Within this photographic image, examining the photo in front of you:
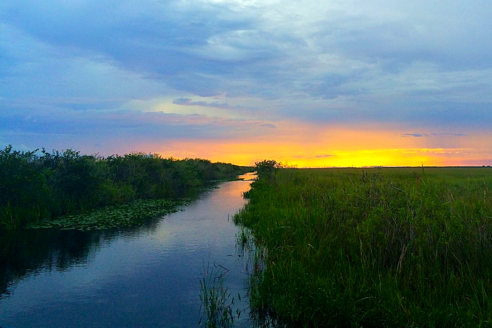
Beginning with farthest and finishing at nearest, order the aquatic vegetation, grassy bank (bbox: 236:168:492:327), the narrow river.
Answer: the narrow river < the aquatic vegetation < grassy bank (bbox: 236:168:492:327)

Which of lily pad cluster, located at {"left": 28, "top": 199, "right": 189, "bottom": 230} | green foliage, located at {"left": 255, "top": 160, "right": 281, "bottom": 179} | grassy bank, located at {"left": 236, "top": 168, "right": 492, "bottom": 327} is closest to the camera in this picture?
grassy bank, located at {"left": 236, "top": 168, "right": 492, "bottom": 327}

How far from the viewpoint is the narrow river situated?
215 inches

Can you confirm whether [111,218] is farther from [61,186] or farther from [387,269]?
[387,269]

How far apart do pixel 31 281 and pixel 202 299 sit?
12.4ft

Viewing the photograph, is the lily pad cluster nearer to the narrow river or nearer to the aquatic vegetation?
the narrow river

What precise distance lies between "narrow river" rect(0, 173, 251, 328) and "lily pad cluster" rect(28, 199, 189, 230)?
3.17ft

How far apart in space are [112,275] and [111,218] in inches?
276

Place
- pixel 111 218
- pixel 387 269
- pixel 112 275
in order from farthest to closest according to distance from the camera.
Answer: pixel 111 218
pixel 112 275
pixel 387 269

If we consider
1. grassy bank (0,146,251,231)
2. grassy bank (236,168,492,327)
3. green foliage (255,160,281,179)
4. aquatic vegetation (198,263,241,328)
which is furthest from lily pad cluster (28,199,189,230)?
green foliage (255,160,281,179)

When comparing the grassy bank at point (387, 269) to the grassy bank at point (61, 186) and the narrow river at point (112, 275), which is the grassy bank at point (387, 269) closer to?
the narrow river at point (112, 275)

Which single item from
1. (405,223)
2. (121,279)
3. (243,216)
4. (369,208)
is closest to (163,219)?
(243,216)

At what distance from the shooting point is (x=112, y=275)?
23.9 ft

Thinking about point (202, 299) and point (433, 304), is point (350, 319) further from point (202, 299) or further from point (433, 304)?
point (202, 299)

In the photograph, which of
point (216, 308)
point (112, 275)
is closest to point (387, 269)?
point (216, 308)
